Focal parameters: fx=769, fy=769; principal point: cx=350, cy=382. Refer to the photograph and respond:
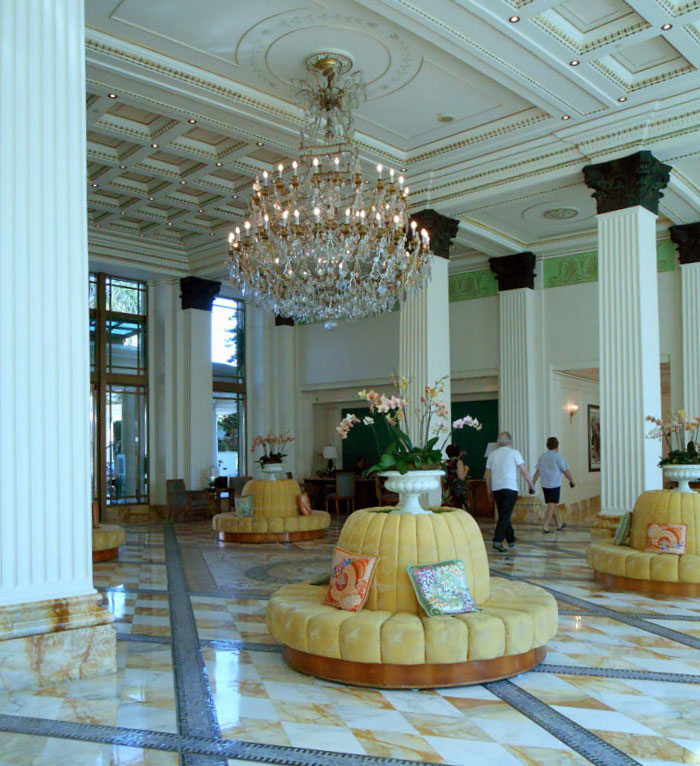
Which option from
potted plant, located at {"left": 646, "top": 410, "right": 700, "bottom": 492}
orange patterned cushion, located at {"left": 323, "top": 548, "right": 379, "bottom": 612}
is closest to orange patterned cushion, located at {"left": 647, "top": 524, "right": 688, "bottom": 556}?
potted plant, located at {"left": 646, "top": 410, "right": 700, "bottom": 492}

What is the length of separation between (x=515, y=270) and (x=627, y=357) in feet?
18.5

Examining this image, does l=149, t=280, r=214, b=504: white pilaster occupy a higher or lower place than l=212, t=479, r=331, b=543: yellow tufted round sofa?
higher

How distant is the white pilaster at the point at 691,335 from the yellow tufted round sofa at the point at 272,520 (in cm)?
645

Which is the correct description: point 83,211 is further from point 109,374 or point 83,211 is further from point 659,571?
point 109,374

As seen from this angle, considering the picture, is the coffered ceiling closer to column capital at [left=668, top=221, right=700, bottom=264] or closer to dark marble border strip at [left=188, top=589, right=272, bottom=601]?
column capital at [left=668, top=221, right=700, bottom=264]

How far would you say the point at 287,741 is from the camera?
3.72 metres

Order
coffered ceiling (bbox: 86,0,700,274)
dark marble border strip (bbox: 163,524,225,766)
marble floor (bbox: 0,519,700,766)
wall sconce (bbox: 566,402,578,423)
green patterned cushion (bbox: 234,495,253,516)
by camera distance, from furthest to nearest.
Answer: wall sconce (bbox: 566,402,578,423)
green patterned cushion (bbox: 234,495,253,516)
coffered ceiling (bbox: 86,0,700,274)
dark marble border strip (bbox: 163,524,225,766)
marble floor (bbox: 0,519,700,766)

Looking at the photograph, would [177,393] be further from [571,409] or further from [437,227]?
[571,409]

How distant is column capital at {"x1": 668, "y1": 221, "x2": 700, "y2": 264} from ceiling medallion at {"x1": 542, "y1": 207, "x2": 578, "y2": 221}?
165 cm

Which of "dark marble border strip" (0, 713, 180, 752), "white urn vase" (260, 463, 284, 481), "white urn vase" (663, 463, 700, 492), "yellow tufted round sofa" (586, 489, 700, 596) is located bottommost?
"dark marble border strip" (0, 713, 180, 752)

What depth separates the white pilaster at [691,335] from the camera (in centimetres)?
1284

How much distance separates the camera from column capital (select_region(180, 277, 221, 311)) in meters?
16.3

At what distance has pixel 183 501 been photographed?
15.8m

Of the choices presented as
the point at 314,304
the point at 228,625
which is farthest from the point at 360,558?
the point at 314,304
